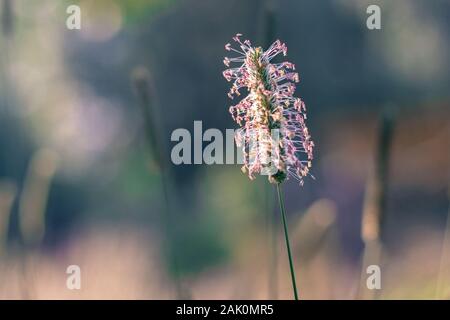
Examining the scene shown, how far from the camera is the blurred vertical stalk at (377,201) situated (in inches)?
58.4

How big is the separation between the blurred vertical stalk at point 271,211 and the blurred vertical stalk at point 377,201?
21 centimetres

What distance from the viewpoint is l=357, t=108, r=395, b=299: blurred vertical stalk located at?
4.86 feet

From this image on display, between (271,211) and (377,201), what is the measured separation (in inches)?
11.3

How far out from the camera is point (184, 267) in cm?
371

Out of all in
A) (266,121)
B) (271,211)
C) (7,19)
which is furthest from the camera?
(7,19)

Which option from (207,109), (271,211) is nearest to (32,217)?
(271,211)

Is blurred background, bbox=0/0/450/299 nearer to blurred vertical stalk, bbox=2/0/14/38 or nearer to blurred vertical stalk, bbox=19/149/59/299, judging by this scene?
blurred vertical stalk, bbox=2/0/14/38

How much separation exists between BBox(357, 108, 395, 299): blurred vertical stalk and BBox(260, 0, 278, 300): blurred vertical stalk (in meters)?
0.21

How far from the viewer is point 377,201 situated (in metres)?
1.53

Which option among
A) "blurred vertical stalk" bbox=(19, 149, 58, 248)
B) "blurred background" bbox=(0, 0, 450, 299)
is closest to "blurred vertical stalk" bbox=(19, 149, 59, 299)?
"blurred vertical stalk" bbox=(19, 149, 58, 248)

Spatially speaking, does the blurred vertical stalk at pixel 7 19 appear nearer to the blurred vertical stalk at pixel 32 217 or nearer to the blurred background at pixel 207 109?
the blurred vertical stalk at pixel 32 217

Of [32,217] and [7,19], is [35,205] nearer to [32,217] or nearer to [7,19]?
[32,217]
